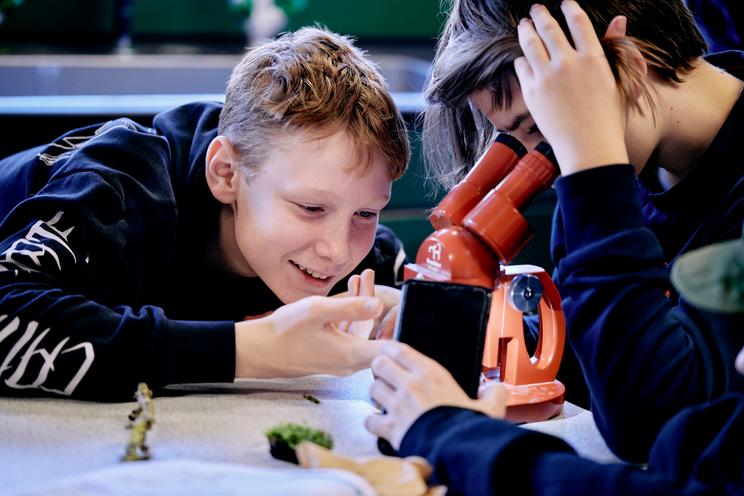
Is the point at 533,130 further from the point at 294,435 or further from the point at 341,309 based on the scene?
the point at 294,435

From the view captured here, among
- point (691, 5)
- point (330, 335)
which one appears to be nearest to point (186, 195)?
point (330, 335)

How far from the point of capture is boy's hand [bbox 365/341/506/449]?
0.95m

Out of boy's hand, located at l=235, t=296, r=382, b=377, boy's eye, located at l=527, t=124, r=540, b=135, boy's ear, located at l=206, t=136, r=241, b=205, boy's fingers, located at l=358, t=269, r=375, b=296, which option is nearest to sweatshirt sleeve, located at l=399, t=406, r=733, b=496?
boy's hand, located at l=235, t=296, r=382, b=377

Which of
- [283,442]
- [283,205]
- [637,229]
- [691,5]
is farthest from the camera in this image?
[691,5]

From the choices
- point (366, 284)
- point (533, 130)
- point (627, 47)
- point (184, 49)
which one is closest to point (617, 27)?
point (627, 47)

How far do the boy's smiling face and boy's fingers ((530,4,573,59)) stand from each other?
0.31m

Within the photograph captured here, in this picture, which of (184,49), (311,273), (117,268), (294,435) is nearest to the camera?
(294,435)

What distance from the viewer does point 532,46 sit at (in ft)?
3.76

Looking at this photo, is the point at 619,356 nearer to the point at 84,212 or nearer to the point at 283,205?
the point at 283,205

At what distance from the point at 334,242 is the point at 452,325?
13.1 inches

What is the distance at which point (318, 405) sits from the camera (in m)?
1.14

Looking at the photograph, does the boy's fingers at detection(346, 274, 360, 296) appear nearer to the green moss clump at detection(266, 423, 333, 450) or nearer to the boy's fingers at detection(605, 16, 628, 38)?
the green moss clump at detection(266, 423, 333, 450)

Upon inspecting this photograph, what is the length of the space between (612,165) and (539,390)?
30cm

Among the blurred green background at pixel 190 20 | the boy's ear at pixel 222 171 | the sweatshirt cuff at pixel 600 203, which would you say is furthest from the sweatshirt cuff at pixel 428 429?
the blurred green background at pixel 190 20
